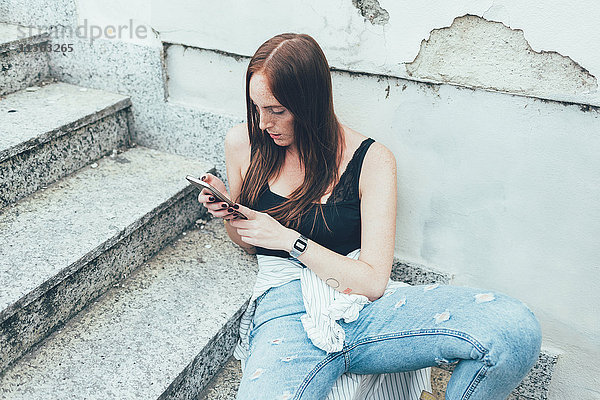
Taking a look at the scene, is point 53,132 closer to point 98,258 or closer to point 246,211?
point 98,258

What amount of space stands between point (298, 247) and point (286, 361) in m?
0.40

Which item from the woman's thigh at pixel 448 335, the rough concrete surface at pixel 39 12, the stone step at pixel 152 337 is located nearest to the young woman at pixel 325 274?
the woman's thigh at pixel 448 335

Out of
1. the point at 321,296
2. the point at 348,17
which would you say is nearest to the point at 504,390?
the point at 321,296

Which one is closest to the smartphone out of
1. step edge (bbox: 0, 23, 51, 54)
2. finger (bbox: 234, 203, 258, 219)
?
finger (bbox: 234, 203, 258, 219)

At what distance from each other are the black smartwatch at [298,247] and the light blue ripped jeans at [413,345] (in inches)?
7.7

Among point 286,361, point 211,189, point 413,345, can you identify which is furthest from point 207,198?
point 413,345

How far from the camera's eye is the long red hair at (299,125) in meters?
1.72

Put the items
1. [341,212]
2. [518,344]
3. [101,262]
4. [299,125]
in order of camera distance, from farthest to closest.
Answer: [101,262]
[341,212]
[299,125]
[518,344]

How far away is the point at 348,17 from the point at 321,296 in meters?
1.08

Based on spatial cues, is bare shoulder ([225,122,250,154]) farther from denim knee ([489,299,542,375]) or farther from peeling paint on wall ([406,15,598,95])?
denim knee ([489,299,542,375])

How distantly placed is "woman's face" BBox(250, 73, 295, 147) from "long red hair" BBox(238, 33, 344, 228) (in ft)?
0.06

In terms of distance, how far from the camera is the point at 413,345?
5.65 feet

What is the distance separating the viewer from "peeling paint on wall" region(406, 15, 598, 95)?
5.89ft

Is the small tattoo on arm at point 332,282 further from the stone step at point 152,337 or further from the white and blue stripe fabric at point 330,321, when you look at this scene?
the stone step at point 152,337
